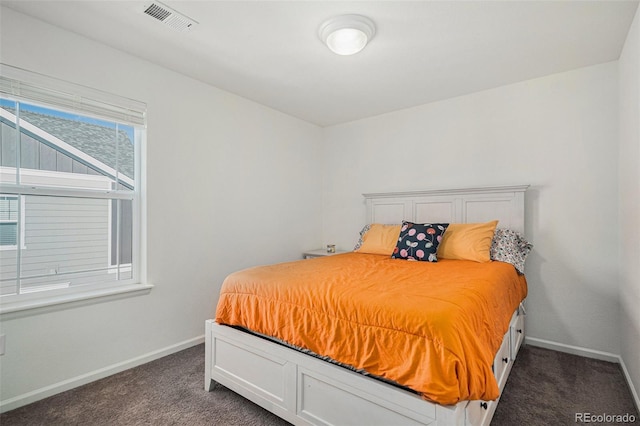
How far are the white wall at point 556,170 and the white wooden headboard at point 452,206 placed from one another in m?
0.14

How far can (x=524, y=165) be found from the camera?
9.51ft

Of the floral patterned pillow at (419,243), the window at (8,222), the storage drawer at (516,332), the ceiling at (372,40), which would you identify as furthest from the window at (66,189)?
the storage drawer at (516,332)

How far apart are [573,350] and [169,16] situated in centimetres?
395

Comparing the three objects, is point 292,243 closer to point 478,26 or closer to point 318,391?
point 318,391

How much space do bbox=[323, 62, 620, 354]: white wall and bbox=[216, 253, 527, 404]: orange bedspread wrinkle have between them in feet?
2.52

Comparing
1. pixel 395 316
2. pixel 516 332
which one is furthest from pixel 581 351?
pixel 395 316

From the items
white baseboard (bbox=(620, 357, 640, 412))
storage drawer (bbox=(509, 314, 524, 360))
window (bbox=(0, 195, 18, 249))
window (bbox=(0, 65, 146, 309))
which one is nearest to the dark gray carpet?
white baseboard (bbox=(620, 357, 640, 412))

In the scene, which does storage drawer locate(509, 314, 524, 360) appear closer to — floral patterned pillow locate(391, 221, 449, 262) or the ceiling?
floral patterned pillow locate(391, 221, 449, 262)

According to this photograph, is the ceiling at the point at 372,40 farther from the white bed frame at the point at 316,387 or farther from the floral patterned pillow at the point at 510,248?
the white bed frame at the point at 316,387

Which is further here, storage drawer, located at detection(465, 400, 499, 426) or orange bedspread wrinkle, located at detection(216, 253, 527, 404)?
storage drawer, located at detection(465, 400, 499, 426)

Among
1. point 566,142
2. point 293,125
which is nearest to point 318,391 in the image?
point 566,142

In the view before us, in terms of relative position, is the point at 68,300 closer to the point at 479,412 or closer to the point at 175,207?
the point at 175,207

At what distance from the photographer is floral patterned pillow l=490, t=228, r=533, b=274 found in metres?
2.58

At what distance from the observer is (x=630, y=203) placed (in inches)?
82.4
